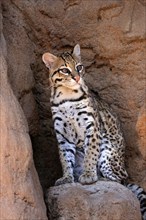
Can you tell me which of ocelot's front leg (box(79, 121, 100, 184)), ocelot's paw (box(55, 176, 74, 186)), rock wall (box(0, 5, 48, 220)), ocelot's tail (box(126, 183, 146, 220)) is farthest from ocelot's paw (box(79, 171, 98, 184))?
rock wall (box(0, 5, 48, 220))

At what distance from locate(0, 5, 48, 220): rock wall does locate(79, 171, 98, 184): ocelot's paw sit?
0.87m

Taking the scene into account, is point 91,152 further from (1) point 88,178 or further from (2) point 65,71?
(2) point 65,71

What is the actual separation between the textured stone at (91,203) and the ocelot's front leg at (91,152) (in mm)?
249

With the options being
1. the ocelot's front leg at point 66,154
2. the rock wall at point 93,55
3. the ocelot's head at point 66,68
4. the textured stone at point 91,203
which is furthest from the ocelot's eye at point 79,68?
the textured stone at point 91,203

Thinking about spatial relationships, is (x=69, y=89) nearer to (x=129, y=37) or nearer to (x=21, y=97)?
(x=21, y=97)

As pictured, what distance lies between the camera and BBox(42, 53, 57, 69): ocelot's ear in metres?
6.81

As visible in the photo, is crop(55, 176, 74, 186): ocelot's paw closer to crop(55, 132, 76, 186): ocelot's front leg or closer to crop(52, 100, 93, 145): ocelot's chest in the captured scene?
crop(55, 132, 76, 186): ocelot's front leg

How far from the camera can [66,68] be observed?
6711 mm

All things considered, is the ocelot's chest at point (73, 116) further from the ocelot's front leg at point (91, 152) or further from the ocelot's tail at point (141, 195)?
the ocelot's tail at point (141, 195)

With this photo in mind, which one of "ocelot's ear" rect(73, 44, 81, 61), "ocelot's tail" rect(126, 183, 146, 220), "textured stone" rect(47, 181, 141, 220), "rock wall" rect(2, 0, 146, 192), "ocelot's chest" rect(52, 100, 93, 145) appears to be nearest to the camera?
"textured stone" rect(47, 181, 141, 220)

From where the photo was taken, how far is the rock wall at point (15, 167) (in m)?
5.04

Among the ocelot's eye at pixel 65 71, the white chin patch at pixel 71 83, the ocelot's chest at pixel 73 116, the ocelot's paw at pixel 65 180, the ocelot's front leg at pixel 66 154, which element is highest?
the ocelot's eye at pixel 65 71

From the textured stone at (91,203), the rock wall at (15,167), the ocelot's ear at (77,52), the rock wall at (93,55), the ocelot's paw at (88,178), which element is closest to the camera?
the rock wall at (15,167)

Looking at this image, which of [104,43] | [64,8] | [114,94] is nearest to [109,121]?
[114,94]
